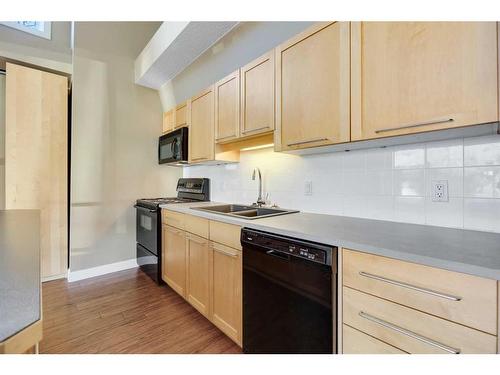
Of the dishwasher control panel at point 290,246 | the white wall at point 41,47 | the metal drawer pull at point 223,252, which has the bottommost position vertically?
the metal drawer pull at point 223,252

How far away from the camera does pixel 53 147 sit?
2639 millimetres

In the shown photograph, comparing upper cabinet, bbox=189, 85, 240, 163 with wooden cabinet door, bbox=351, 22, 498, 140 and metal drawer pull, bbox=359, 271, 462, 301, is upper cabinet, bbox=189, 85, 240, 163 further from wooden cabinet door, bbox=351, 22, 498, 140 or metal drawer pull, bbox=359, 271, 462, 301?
metal drawer pull, bbox=359, 271, 462, 301

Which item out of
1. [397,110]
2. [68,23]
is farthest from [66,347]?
[68,23]

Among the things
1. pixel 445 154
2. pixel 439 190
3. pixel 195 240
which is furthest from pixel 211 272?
pixel 445 154

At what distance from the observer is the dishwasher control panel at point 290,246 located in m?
1.03

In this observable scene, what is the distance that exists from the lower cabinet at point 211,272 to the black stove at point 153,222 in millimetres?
266

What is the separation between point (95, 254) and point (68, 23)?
2839mm

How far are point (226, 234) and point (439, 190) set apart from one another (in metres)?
1.25

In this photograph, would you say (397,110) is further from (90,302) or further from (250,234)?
(90,302)

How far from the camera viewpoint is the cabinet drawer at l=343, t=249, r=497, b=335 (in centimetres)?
70

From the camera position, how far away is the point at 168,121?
10.1 feet

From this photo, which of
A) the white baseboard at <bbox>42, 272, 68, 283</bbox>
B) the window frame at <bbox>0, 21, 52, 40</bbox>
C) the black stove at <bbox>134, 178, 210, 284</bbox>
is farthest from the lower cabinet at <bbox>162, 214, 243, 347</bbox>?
the window frame at <bbox>0, 21, 52, 40</bbox>

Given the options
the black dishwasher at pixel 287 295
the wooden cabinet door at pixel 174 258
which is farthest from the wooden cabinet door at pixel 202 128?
the black dishwasher at pixel 287 295

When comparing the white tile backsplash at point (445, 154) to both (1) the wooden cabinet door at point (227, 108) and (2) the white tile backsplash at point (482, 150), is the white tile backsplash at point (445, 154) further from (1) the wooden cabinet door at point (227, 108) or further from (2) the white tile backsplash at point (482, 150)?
(1) the wooden cabinet door at point (227, 108)
